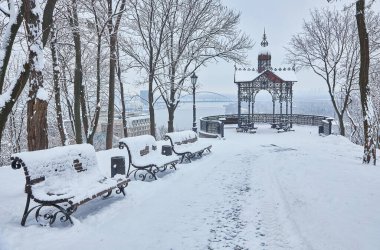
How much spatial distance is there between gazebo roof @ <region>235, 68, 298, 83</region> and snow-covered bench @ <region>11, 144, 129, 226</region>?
72.4ft

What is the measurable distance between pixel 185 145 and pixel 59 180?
23.1ft

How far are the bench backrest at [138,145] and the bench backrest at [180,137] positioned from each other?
1384 millimetres

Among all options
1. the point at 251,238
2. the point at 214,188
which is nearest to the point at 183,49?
the point at 214,188

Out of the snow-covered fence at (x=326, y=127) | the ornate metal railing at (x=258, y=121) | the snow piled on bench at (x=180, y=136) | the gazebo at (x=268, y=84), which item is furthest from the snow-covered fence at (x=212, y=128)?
the snow piled on bench at (x=180, y=136)

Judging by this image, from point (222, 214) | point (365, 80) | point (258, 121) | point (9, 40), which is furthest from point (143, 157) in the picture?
point (258, 121)

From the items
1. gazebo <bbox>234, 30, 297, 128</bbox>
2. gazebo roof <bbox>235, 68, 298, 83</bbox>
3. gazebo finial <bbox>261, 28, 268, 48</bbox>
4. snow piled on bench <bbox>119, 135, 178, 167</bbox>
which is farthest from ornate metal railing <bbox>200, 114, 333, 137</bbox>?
snow piled on bench <bbox>119, 135, 178, 167</bbox>

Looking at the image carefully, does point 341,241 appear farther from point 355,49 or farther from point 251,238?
point 355,49

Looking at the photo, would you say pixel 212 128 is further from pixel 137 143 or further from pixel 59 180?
pixel 59 180

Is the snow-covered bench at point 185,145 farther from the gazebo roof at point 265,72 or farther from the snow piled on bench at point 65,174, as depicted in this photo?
the gazebo roof at point 265,72

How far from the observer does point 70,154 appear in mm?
5848

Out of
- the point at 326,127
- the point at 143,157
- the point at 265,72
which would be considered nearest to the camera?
the point at 143,157

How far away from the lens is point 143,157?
877 centimetres

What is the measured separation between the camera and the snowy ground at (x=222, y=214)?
14.9 feet

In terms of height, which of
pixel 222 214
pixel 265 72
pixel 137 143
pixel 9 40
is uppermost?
pixel 265 72
